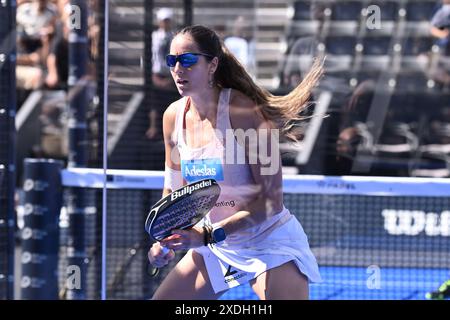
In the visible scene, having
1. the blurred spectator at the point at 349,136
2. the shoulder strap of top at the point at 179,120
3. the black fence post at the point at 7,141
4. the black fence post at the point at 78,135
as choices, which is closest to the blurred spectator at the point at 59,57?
the black fence post at the point at 78,135

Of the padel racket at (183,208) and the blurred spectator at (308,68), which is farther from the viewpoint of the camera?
the blurred spectator at (308,68)

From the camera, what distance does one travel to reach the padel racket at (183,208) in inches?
181

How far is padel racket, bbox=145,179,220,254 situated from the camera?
4.61 metres

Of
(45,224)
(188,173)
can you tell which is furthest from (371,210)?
(188,173)

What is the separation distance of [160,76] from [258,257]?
6.71 ft

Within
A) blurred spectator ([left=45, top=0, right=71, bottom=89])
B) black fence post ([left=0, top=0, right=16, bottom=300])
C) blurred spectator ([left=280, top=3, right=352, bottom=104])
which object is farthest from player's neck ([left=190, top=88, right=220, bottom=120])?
blurred spectator ([left=45, top=0, right=71, bottom=89])

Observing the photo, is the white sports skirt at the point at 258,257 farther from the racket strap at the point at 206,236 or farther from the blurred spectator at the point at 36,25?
the blurred spectator at the point at 36,25

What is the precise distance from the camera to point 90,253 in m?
6.68

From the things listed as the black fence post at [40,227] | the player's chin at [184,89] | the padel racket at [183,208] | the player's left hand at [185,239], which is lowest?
the black fence post at [40,227]

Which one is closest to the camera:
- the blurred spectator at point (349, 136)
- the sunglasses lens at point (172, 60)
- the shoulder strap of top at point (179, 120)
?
the sunglasses lens at point (172, 60)

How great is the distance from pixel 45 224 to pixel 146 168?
30.4 inches

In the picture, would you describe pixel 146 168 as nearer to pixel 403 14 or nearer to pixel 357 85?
pixel 357 85

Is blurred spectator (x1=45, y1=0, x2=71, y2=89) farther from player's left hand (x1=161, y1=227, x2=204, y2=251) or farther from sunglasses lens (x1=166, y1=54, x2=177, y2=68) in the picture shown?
player's left hand (x1=161, y1=227, x2=204, y2=251)

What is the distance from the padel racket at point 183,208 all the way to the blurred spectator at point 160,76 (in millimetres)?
1585
